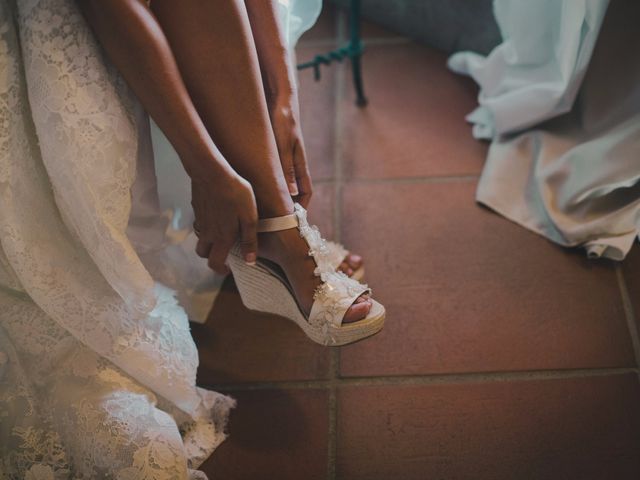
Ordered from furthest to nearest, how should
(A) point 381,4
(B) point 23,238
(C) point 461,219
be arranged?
(A) point 381,4 → (C) point 461,219 → (B) point 23,238

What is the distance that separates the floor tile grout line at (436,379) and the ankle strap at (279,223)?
0.31 meters

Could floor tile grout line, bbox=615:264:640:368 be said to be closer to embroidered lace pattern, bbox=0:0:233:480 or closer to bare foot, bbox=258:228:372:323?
bare foot, bbox=258:228:372:323

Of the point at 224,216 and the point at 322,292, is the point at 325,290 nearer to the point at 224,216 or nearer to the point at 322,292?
the point at 322,292

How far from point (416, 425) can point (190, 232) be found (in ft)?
1.75

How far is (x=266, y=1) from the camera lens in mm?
835

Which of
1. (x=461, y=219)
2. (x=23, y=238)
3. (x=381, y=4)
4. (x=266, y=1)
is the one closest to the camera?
(x=23, y=238)

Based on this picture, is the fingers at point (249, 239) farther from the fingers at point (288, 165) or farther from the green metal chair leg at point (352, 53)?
the green metal chair leg at point (352, 53)

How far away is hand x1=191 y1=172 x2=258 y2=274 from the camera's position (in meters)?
0.78

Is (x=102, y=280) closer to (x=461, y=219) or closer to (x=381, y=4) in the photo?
(x=461, y=219)

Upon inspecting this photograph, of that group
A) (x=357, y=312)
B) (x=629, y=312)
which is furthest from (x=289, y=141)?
(x=629, y=312)

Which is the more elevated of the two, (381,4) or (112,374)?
(381,4)

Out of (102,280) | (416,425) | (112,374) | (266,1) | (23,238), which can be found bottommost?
(416,425)

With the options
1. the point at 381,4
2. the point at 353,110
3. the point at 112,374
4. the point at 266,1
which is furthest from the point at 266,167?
the point at 381,4

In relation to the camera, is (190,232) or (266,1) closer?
(266,1)
